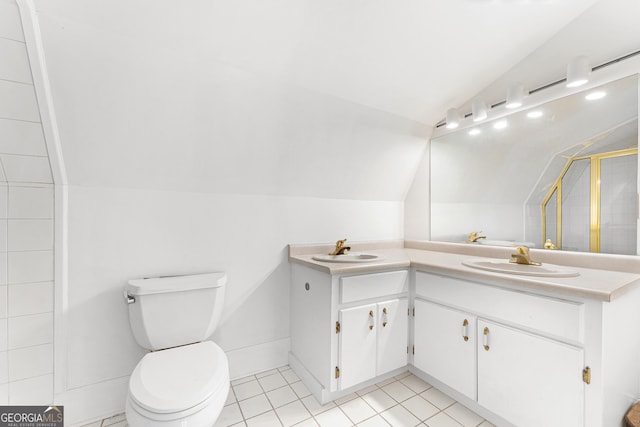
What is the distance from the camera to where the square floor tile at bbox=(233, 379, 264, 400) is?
5.51 ft

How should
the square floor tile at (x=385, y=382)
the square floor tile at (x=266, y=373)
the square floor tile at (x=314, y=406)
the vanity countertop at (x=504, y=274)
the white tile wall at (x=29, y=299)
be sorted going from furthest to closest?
the square floor tile at (x=266, y=373) → the square floor tile at (x=385, y=382) → the square floor tile at (x=314, y=406) → the white tile wall at (x=29, y=299) → the vanity countertop at (x=504, y=274)

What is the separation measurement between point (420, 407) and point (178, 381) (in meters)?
1.27

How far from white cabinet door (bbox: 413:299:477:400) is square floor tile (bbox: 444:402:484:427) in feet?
0.33

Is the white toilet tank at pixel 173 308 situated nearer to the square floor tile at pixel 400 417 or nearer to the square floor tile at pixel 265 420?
the square floor tile at pixel 265 420

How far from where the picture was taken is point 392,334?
178cm

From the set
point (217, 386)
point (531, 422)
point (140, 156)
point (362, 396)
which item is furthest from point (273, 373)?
point (140, 156)

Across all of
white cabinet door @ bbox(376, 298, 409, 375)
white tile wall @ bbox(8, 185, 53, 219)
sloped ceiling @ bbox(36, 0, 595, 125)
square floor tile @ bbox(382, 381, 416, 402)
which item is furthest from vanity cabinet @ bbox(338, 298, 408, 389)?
white tile wall @ bbox(8, 185, 53, 219)

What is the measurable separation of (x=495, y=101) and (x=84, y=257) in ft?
8.76

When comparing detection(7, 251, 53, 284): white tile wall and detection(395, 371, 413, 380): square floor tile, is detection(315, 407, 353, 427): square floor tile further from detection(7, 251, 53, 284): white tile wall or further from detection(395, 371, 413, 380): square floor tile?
detection(7, 251, 53, 284): white tile wall

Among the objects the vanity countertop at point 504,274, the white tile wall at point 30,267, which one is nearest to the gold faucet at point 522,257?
the vanity countertop at point 504,274

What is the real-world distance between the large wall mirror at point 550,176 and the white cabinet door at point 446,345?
753mm

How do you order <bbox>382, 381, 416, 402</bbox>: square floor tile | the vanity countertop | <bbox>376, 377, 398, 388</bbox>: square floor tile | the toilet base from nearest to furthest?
the toilet base, the vanity countertop, <bbox>382, 381, 416, 402</bbox>: square floor tile, <bbox>376, 377, 398, 388</bbox>: square floor tile

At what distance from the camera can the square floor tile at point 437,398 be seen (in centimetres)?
160

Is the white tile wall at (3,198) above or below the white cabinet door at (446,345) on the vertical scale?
above
